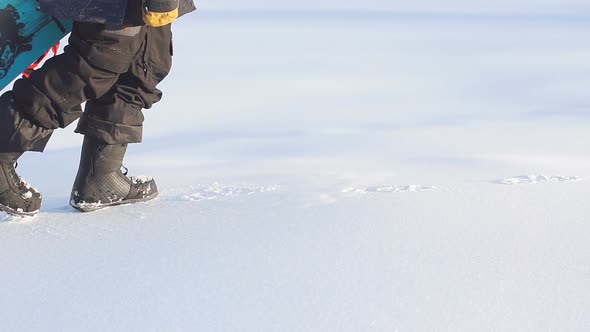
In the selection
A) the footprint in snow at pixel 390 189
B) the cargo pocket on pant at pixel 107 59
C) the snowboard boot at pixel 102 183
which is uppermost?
the cargo pocket on pant at pixel 107 59

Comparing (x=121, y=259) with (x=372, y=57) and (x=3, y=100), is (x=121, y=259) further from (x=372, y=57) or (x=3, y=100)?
(x=372, y=57)

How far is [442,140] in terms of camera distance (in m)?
2.40

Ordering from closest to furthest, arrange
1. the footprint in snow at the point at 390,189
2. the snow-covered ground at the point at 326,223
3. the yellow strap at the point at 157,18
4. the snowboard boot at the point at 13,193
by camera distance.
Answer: the snow-covered ground at the point at 326,223 < the yellow strap at the point at 157,18 < the snowboard boot at the point at 13,193 < the footprint in snow at the point at 390,189

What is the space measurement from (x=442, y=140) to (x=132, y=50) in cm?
108

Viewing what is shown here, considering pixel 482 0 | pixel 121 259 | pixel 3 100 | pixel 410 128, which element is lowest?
pixel 482 0

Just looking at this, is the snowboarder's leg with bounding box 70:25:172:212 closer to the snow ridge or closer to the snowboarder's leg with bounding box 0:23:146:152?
the snowboarder's leg with bounding box 0:23:146:152

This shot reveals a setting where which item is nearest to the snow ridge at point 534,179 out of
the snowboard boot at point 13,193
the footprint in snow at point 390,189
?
the footprint in snow at point 390,189

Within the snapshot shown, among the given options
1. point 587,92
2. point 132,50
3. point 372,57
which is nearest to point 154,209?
point 132,50

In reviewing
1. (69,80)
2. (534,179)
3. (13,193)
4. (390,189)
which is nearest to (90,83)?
(69,80)

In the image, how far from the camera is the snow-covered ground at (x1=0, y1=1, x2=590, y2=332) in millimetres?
1125

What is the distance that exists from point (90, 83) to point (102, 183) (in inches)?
9.5

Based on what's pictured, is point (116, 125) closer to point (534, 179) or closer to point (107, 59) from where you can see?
point (107, 59)

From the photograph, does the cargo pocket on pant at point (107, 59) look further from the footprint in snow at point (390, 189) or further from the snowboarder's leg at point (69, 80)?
the footprint in snow at point (390, 189)

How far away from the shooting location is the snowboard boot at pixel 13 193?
5.34ft
